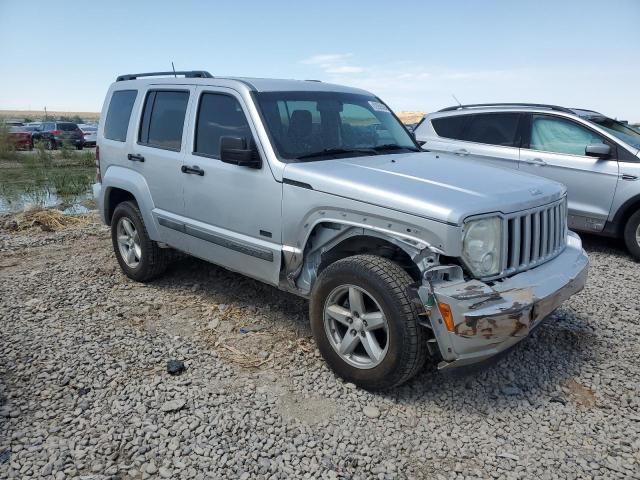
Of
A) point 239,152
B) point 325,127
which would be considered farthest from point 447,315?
point 325,127

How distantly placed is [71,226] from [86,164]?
12.4m

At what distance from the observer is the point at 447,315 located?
2.82 metres

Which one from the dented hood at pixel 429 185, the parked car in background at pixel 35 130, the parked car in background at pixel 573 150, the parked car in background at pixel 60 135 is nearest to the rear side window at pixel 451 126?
the parked car in background at pixel 573 150

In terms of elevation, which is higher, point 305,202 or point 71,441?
point 305,202

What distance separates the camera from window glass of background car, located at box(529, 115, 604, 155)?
662cm

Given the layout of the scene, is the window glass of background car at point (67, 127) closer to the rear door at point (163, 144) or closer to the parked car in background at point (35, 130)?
the parked car in background at point (35, 130)

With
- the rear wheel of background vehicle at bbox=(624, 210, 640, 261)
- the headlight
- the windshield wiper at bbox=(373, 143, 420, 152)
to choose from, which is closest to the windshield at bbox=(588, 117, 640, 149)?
the rear wheel of background vehicle at bbox=(624, 210, 640, 261)

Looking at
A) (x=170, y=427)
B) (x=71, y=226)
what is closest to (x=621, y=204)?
(x=170, y=427)

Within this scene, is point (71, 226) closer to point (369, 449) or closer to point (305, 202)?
point (305, 202)

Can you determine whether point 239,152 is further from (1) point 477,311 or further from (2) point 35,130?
(2) point 35,130

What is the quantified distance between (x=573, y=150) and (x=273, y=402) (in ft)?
17.7

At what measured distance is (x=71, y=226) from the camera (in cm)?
830

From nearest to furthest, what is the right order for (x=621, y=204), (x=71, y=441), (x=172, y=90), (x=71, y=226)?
(x=71, y=441) → (x=172, y=90) → (x=621, y=204) → (x=71, y=226)

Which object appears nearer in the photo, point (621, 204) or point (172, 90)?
point (172, 90)
